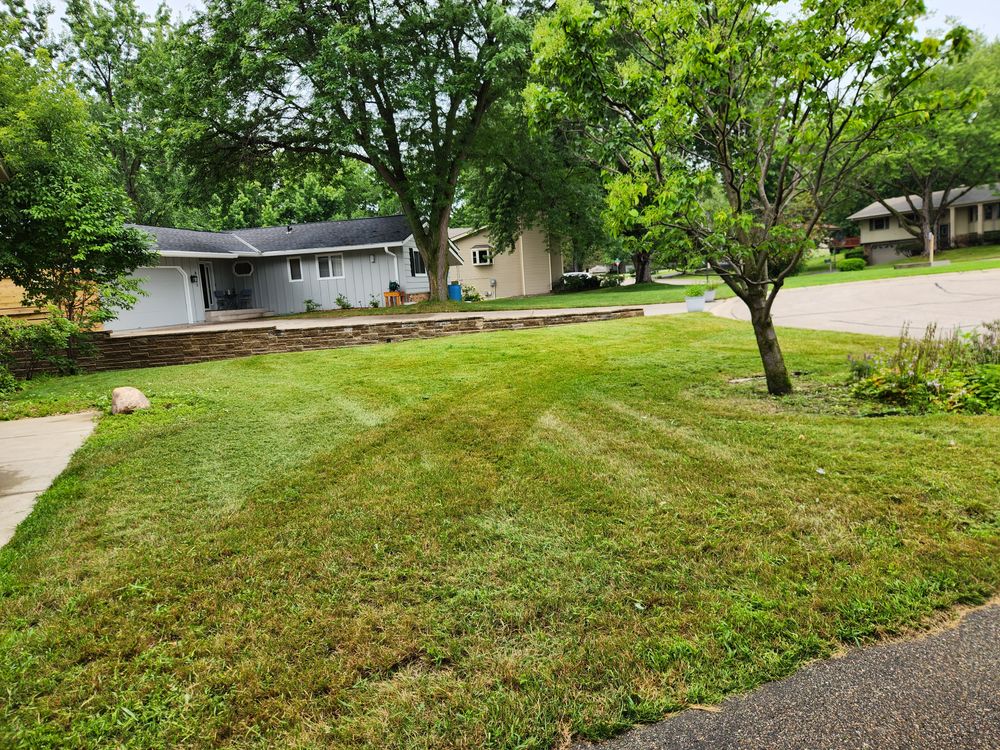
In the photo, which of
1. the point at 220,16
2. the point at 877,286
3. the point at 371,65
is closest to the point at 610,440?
the point at 371,65

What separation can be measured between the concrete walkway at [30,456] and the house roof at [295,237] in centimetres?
1550

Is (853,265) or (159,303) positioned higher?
(853,265)

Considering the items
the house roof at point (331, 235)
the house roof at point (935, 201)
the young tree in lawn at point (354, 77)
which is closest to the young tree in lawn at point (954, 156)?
the house roof at point (935, 201)

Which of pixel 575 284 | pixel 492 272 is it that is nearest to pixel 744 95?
pixel 575 284

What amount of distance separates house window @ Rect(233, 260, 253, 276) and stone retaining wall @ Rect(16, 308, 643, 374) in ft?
40.5

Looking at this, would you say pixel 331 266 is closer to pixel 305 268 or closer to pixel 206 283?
pixel 305 268

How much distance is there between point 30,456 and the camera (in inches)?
199

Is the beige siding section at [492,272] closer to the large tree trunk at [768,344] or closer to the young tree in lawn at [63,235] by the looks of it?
the young tree in lawn at [63,235]

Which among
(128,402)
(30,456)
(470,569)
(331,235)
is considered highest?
(331,235)

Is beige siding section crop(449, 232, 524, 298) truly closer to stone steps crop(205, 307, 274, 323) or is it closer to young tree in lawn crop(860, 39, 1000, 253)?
stone steps crop(205, 307, 274, 323)

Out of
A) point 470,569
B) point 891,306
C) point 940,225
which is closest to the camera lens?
point 470,569

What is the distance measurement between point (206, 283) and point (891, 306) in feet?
68.8

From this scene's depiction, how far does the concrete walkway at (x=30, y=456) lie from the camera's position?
3.75 m

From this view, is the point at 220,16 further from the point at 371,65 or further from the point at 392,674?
the point at 392,674
